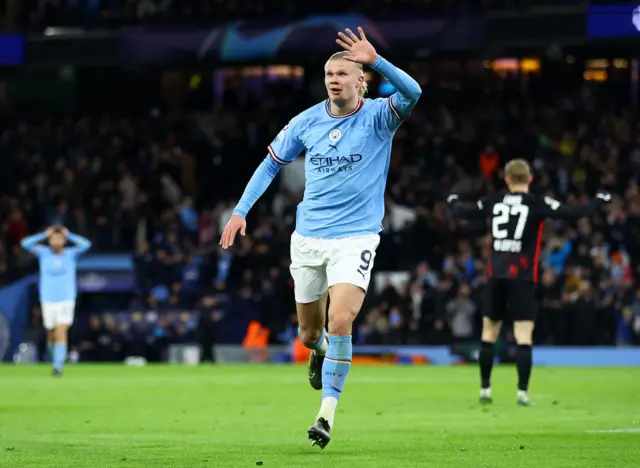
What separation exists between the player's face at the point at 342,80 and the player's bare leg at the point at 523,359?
534 centimetres

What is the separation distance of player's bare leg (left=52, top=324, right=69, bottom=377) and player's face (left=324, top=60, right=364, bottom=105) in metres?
12.7

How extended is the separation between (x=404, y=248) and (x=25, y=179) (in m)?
11.0

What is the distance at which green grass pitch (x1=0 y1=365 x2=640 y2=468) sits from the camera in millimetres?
8281

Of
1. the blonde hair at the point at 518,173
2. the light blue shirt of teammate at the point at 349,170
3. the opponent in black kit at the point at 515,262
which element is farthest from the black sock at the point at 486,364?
the light blue shirt of teammate at the point at 349,170

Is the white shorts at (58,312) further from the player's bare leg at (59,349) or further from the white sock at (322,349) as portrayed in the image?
the white sock at (322,349)

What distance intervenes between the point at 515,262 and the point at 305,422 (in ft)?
11.7

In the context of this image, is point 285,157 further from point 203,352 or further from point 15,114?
point 15,114

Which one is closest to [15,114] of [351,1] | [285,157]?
[351,1]

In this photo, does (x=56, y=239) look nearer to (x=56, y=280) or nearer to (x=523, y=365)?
(x=56, y=280)

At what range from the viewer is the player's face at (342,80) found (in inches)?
356

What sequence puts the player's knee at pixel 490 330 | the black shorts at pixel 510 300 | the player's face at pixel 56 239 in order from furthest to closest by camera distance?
the player's face at pixel 56 239
the player's knee at pixel 490 330
the black shorts at pixel 510 300

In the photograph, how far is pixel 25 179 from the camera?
3412cm

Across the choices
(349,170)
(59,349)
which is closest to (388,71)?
(349,170)

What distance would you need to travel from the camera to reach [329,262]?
919 centimetres
